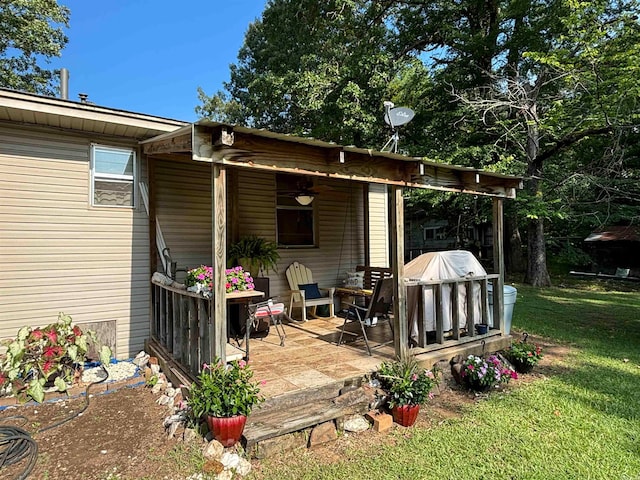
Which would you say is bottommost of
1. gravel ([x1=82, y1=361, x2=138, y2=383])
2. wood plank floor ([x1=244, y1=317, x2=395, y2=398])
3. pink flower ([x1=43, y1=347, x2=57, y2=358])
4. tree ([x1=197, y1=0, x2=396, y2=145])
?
gravel ([x1=82, y1=361, x2=138, y2=383])

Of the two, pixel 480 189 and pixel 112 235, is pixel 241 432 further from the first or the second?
pixel 480 189

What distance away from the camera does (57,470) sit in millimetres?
2740

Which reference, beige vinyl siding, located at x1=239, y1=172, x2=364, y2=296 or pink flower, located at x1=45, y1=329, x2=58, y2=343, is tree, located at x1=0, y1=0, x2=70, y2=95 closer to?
beige vinyl siding, located at x1=239, y1=172, x2=364, y2=296

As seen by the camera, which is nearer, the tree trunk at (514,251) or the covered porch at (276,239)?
the covered porch at (276,239)

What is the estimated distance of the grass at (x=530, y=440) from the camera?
2.75 metres

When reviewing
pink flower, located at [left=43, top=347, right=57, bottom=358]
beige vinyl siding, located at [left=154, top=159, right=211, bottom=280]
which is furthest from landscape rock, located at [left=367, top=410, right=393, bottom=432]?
beige vinyl siding, located at [left=154, top=159, right=211, bottom=280]

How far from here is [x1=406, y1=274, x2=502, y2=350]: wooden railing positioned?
450 cm

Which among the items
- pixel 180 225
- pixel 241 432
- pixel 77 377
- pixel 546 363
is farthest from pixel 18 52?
pixel 546 363

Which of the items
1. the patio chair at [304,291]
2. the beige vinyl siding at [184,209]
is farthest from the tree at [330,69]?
the beige vinyl siding at [184,209]

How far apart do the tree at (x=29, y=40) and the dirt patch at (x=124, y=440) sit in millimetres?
13646

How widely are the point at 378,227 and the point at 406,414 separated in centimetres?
473

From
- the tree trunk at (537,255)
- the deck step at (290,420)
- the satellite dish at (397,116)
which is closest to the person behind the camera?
the deck step at (290,420)

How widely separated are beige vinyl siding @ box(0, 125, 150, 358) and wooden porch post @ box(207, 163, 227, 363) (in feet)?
7.85

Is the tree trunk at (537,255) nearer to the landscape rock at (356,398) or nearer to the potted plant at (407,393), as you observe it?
the potted plant at (407,393)
